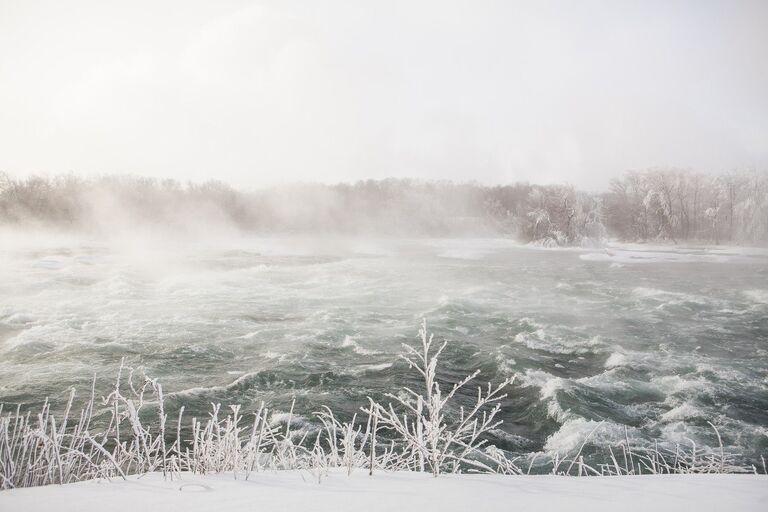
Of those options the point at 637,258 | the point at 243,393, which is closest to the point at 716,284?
the point at 637,258

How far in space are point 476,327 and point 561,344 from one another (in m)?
2.15

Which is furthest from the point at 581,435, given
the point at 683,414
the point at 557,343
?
the point at 557,343

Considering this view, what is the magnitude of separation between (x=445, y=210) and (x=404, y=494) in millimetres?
66647

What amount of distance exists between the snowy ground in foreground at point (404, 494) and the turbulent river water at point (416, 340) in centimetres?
166

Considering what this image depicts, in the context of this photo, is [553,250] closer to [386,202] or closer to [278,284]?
[278,284]

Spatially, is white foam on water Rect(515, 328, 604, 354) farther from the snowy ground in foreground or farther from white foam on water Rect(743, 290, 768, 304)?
white foam on water Rect(743, 290, 768, 304)

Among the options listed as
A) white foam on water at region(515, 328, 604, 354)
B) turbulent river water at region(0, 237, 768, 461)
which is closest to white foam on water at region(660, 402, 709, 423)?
turbulent river water at region(0, 237, 768, 461)

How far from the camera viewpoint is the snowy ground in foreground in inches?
72.3

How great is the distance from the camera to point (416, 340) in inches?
389

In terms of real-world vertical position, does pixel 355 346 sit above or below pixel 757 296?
below

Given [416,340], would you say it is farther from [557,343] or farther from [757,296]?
[757,296]

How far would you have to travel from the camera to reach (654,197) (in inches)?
1599

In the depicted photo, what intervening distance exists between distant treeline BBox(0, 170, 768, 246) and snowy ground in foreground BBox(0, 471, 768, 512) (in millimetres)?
32057

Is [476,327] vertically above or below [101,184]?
below
